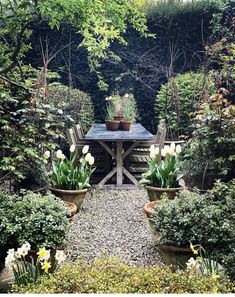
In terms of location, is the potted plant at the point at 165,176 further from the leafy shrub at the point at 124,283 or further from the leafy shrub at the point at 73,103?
the leafy shrub at the point at 73,103

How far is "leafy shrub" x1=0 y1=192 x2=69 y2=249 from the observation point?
2545 mm

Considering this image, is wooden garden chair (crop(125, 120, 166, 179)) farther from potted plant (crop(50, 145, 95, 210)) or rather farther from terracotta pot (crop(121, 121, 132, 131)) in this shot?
potted plant (crop(50, 145, 95, 210))

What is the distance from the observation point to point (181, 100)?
7043 millimetres

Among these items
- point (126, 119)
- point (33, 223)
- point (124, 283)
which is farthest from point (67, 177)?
point (124, 283)

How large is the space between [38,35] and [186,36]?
348 cm

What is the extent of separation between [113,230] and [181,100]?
13.4 feet

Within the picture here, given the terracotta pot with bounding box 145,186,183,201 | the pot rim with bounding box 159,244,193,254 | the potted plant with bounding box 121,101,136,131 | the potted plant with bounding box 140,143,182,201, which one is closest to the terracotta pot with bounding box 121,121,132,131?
the potted plant with bounding box 121,101,136,131

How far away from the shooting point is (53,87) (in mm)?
6832

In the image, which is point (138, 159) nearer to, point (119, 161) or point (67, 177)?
point (119, 161)

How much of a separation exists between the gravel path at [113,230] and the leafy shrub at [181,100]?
7.48ft

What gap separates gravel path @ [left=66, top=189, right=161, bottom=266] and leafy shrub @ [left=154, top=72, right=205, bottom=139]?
228 cm

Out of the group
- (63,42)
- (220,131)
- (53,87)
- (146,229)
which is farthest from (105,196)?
(63,42)

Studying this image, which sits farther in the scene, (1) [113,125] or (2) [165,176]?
(1) [113,125]

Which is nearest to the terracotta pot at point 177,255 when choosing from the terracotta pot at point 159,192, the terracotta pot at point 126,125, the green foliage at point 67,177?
the terracotta pot at point 159,192
